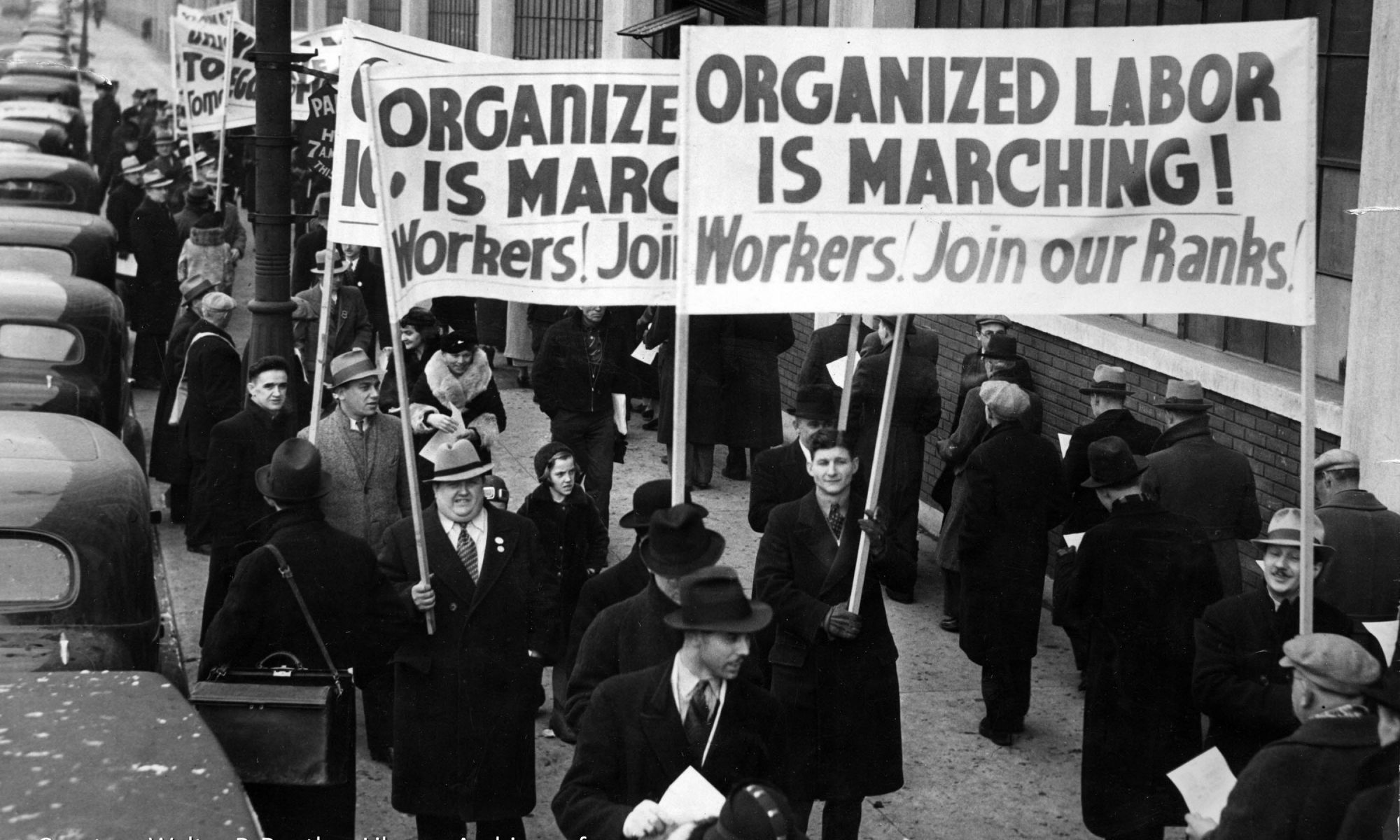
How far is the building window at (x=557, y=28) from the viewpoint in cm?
1933

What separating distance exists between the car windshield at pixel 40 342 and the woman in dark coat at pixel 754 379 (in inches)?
173

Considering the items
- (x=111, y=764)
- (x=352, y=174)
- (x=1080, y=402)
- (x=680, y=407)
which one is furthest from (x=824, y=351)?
(x=111, y=764)

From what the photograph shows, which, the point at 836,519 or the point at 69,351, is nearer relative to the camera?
the point at 836,519

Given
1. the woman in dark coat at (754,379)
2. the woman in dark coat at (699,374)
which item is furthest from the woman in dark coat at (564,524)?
the woman in dark coat at (754,379)

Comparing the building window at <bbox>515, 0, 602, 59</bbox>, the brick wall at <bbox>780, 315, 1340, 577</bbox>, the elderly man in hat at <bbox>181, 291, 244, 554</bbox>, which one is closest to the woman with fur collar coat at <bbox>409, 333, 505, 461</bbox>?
the elderly man in hat at <bbox>181, 291, 244, 554</bbox>

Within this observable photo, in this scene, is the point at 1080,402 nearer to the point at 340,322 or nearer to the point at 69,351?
the point at 340,322

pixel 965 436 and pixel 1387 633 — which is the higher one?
pixel 965 436

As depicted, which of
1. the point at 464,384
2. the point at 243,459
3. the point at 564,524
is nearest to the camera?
the point at 564,524

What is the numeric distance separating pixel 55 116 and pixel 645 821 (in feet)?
85.1

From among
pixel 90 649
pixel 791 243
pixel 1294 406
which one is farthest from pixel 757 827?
pixel 1294 406

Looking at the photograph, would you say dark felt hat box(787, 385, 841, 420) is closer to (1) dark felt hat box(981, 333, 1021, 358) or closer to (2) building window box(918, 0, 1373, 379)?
(1) dark felt hat box(981, 333, 1021, 358)

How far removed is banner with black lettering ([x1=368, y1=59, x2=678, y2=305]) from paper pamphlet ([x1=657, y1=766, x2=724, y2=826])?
2362 millimetres

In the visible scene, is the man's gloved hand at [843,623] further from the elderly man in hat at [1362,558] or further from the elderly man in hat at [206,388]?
the elderly man in hat at [206,388]

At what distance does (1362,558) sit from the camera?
712 centimetres
